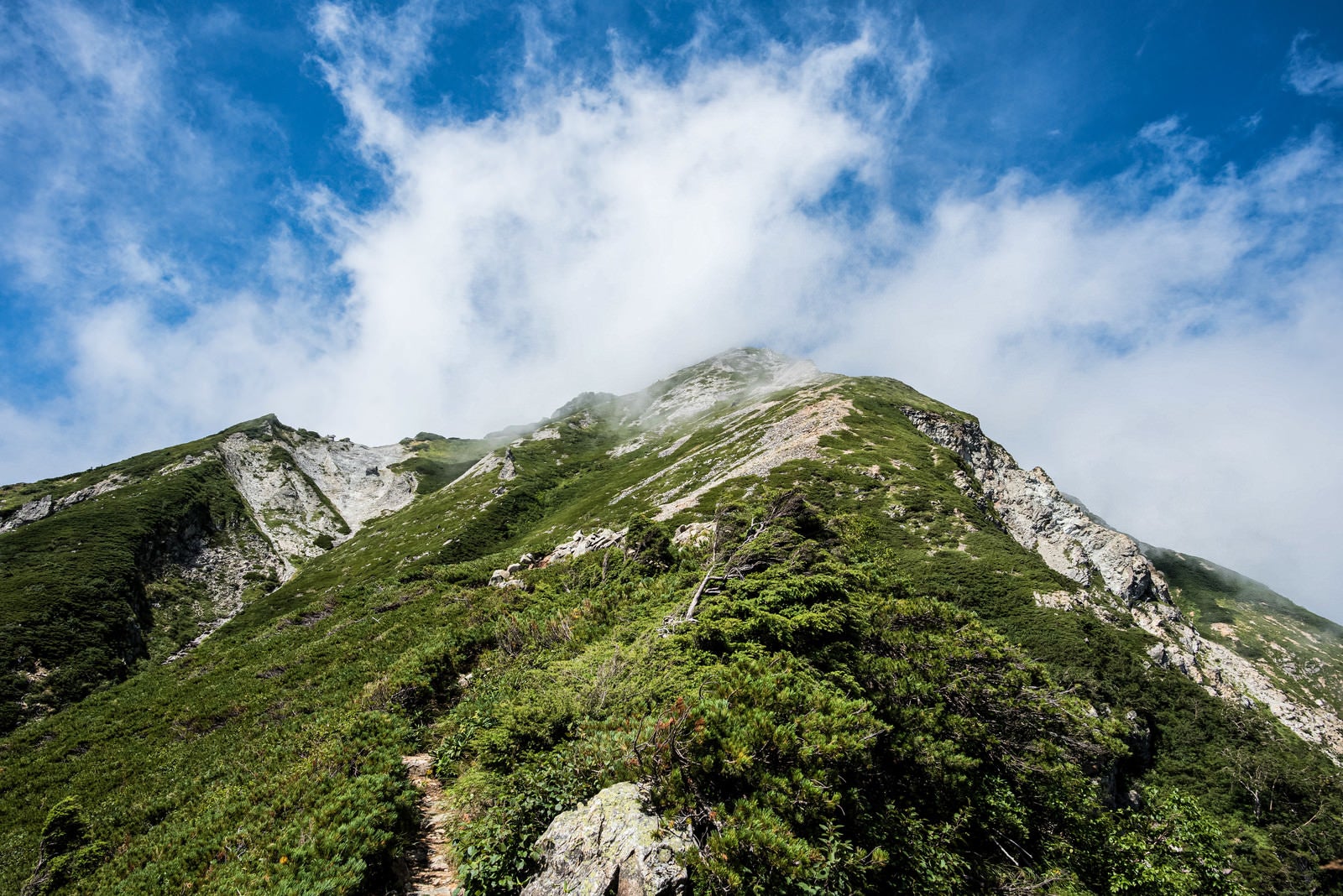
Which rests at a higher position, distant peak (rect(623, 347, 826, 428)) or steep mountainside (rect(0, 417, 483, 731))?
distant peak (rect(623, 347, 826, 428))

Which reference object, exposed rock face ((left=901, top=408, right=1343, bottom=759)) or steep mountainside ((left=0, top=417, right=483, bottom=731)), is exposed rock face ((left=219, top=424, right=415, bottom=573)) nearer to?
steep mountainside ((left=0, top=417, right=483, bottom=731))

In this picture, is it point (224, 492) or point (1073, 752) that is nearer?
point (1073, 752)

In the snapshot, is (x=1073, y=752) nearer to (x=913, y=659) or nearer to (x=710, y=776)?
(x=913, y=659)

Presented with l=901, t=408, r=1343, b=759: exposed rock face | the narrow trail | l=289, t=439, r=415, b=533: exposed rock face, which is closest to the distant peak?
l=901, t=408, r=1343, b=759: exposed rock face

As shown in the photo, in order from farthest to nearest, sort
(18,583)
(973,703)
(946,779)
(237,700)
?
1. (18,583)
2. (237,700)
3. (973,703)
4. (946,779)

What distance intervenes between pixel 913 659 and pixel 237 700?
32968mm

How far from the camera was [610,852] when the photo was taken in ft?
25.3

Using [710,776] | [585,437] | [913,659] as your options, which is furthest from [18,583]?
[585,437]

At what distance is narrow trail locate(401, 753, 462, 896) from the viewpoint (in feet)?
30.1

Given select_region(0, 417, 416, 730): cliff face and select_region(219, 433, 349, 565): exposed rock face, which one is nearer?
select_region(0, 417, 416, 730): cliff face

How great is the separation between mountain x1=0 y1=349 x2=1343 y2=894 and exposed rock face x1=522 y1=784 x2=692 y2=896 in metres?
0.05

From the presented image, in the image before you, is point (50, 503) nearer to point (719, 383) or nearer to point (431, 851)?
point (431, 851)

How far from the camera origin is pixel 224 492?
90.3 meters

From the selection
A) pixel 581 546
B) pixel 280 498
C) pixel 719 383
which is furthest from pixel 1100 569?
pixel 280 498
